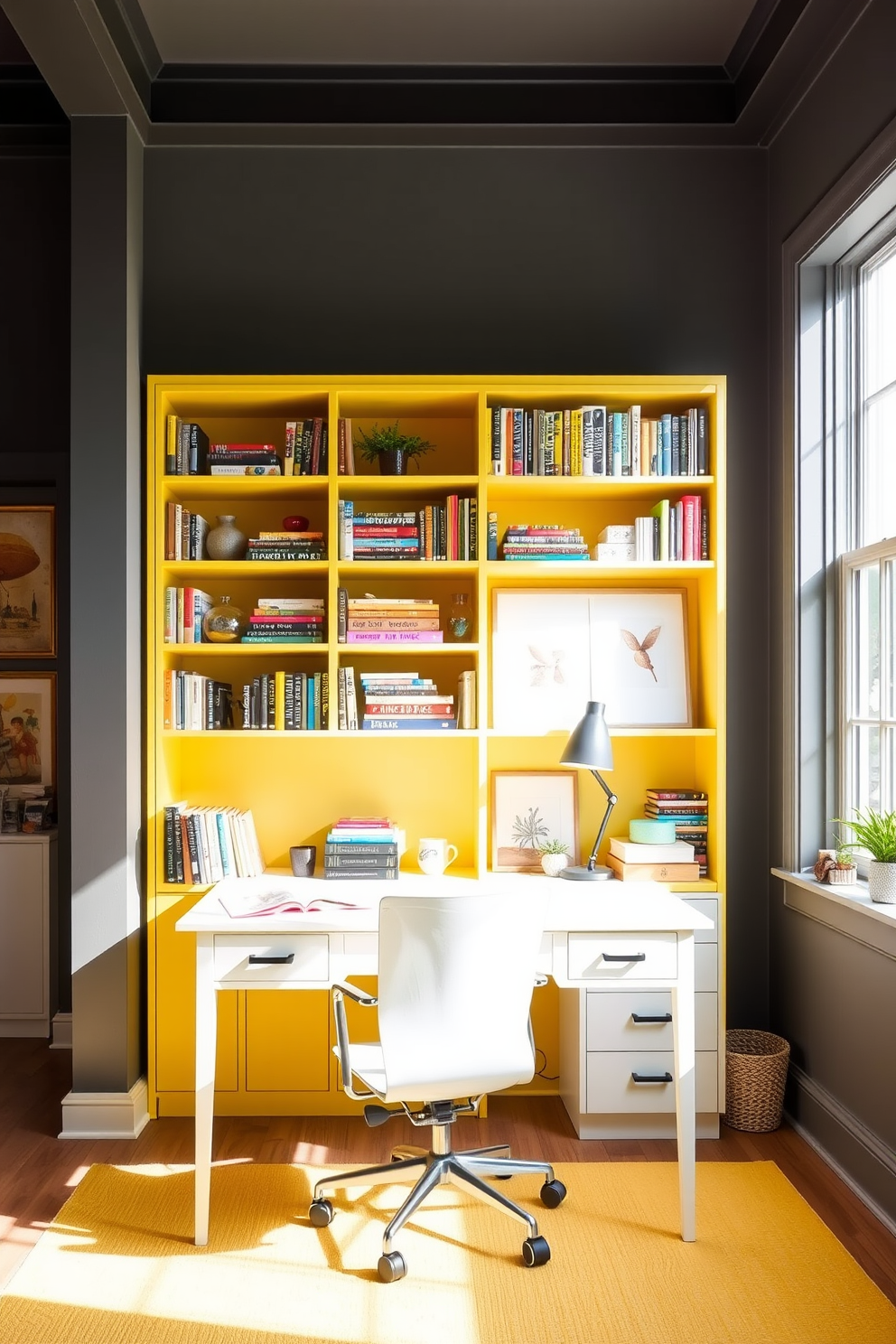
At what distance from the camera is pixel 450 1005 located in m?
2.22

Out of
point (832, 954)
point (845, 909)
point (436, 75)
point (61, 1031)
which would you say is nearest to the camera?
point (845, 909)

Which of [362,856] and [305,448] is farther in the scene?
[305,448]

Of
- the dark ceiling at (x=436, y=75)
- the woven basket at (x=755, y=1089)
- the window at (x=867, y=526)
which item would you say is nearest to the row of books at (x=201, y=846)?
the woven basket at (x=755, y=1089)

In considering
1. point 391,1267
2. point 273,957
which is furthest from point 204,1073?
point 391,1267

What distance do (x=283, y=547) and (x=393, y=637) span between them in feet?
1.53

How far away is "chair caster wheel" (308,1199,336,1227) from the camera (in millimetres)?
2412

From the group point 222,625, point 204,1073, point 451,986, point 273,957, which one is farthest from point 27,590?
point 451,986

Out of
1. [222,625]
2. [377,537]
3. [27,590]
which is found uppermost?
[377,537]

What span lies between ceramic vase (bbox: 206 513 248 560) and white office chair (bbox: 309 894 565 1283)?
4.79ft

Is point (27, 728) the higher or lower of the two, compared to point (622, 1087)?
higher

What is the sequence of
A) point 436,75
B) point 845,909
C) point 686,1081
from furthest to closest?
1. point 436,75
2. point 845,909
3. point 686,1081

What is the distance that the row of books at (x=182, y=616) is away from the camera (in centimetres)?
309

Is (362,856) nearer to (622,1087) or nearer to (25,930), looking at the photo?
(622,1087)

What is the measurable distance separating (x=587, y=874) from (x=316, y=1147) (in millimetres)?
1173
